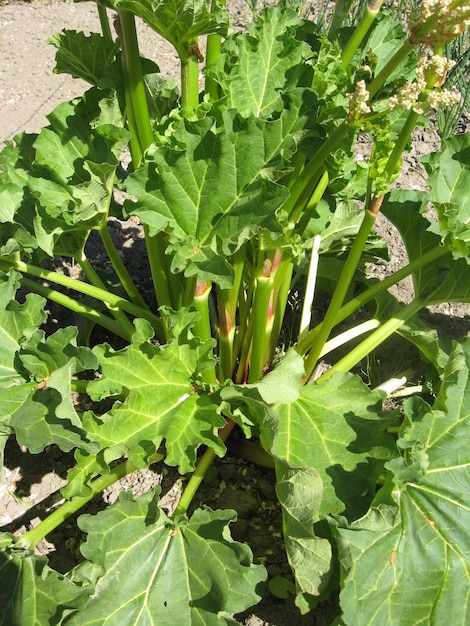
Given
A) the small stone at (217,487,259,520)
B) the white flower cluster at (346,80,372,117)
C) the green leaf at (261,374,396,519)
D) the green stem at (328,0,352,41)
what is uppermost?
the green stem at (328,0,352,41)

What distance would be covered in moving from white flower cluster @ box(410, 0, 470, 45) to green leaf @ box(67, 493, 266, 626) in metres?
1.25

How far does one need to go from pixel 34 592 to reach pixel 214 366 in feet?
2.60

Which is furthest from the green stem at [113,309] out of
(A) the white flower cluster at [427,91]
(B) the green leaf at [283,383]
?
(A) the white flower cluster at [427,91]

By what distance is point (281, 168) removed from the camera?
187cm

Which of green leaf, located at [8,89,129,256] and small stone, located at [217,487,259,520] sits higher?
green leaf, located at [8,89,129,256]

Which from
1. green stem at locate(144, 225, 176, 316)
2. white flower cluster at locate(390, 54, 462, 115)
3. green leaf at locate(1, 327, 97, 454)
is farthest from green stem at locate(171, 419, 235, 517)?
white flower cluster at locate(390, 54, 462, 115)

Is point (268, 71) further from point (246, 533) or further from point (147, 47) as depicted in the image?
point (147, 47)

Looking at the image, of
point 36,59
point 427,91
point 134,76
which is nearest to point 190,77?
point 134,76

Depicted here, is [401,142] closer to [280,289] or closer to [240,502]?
Answer: [280,289]

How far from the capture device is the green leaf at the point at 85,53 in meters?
2.11

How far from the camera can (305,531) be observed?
67.4 inches

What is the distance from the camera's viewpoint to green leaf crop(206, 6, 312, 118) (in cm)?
209

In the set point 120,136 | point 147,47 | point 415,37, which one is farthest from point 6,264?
point 147,47

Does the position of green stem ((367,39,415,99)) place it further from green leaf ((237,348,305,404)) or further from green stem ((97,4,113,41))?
green stem ((97,4,113,41))
